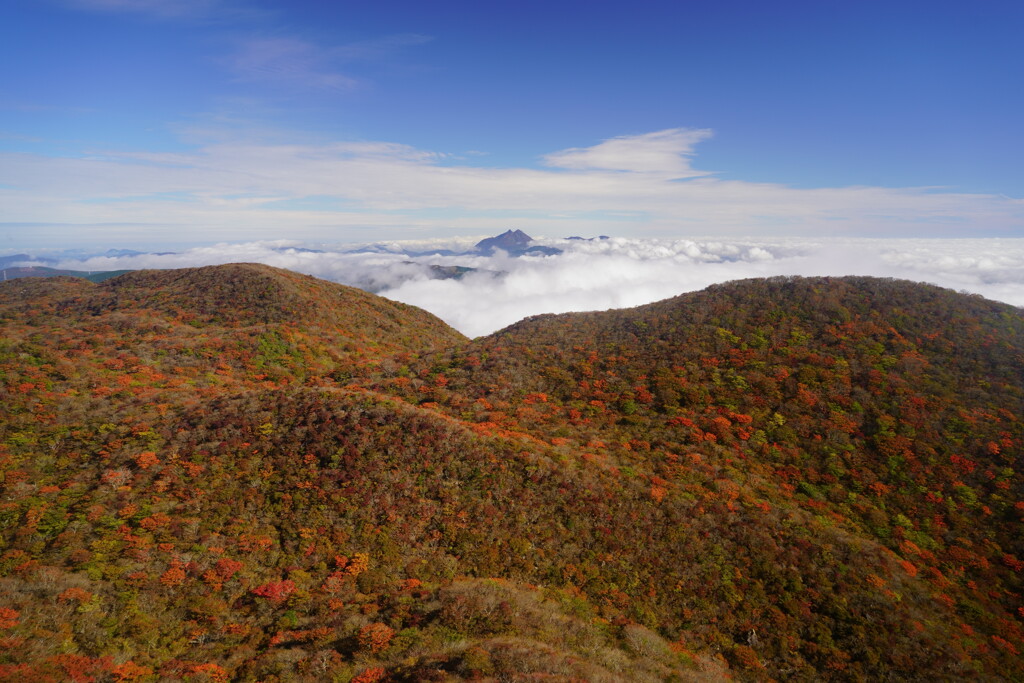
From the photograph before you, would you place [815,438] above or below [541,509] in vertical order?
above

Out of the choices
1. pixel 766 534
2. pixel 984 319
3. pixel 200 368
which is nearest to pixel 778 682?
pixel 766 534

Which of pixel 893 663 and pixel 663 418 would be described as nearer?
pixel 893 663

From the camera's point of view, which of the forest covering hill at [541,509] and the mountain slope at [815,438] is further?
the mountain slope at [815,438]

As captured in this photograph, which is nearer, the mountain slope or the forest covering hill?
the forest covering hill

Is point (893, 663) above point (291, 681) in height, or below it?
below

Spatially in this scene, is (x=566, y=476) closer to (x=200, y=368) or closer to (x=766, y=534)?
(x=766, y=534)

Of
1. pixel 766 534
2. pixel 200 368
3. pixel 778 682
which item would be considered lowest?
pixel 778 682

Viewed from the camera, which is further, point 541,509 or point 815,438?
point 815,438

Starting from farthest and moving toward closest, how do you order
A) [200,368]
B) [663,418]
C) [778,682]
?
1. [200,368]
2. [663,418]
3. [778,682]
